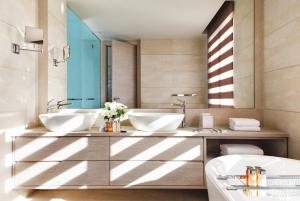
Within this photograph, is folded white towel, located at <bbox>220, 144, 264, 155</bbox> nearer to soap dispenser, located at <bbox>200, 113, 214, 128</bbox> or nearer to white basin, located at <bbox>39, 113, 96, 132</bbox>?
soap dispenser, located at <bbox>200, 113, 214, 128</bbox>

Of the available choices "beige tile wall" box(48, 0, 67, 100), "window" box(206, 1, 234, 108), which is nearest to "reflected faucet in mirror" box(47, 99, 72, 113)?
"beige tile wall" box(48, 0, 67, 100)

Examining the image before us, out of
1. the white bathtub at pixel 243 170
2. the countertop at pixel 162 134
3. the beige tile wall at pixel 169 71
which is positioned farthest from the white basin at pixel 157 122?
the white bathtub at pixel 243 170

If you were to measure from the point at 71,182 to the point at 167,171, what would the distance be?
0.84 m

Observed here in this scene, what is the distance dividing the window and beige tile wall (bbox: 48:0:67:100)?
59.5 inches

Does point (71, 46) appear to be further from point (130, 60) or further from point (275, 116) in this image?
point (275, 116)

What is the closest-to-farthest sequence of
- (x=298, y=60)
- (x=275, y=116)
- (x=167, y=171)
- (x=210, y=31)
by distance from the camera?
(x=298, y=60), (x=167, y=171), (x=275, y=116), (x=210, y=31)

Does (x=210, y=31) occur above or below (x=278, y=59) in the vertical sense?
above

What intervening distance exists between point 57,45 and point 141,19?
92cm

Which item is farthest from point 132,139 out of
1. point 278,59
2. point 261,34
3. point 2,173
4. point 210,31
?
point 261,34

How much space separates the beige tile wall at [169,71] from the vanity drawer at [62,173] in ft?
2.61

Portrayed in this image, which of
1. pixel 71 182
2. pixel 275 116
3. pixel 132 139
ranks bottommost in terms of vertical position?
pixel 71 182

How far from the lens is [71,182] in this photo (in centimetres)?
213

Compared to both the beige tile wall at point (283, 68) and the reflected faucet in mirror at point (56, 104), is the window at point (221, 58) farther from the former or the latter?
the reflected faucet in mirror at point (56, 104)

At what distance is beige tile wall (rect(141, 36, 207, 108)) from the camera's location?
2502mm
